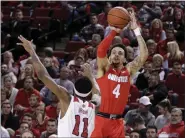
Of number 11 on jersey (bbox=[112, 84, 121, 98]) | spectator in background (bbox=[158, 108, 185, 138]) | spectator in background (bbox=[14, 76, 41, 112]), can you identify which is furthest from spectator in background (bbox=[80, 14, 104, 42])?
number 11 on jersey (bbox=[112, 84, 121, 98])

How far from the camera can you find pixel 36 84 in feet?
48.7

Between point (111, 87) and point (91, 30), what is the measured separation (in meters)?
7.23

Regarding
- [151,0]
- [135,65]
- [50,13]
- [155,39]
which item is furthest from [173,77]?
[50,13]

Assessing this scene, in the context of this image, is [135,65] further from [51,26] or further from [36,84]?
Answer: [51,26]

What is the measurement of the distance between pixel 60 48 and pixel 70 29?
1.82 ft

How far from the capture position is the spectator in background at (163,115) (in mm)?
12242

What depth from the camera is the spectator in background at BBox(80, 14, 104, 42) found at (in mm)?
16453

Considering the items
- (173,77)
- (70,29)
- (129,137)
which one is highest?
(70,29)

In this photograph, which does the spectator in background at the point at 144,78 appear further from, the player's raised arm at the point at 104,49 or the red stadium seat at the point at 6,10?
the red stadium seat at the point at 6,10

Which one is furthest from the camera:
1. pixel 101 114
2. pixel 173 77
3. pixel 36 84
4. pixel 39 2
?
pixel 39 2

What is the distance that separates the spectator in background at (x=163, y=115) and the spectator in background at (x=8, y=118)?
2597 mm

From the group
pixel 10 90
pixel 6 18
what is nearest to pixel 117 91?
pixel 10 90

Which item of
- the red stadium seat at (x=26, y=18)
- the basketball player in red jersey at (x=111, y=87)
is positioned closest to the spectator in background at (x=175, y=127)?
the basketball player in red jersey at (x=111, y=87)

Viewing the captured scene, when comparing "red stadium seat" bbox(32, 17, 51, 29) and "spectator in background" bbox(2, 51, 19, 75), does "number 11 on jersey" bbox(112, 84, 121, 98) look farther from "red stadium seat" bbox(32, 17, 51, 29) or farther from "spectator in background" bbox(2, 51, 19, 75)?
"red stadium seat" bbox(32, 17, 51, 29)
